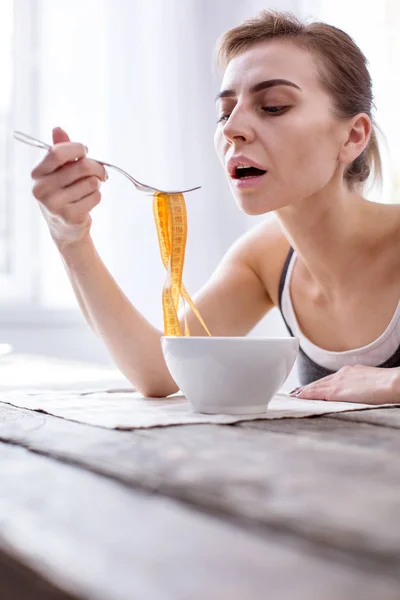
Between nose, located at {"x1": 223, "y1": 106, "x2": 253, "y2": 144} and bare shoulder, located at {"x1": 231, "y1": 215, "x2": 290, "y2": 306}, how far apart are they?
54 cm

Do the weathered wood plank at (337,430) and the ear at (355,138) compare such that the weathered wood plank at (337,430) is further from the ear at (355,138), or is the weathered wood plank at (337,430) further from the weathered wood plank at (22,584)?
the ear at (355,138)

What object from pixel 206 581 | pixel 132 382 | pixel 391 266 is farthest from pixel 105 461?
pixel 391 266

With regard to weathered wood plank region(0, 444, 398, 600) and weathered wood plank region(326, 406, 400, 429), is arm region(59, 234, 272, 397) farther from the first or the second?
weathered wood plank region(0, 444, 398, 600)

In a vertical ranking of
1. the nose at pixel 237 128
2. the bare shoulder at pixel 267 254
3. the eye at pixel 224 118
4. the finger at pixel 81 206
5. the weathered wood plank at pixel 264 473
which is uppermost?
the eye at pixel 224 118

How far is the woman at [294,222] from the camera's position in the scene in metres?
1.31

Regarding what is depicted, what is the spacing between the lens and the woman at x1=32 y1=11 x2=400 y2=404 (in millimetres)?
1313

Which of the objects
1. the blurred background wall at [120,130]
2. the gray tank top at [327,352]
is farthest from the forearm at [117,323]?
the blurred background wall at [120,130]

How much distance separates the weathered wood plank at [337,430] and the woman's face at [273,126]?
64 centimetres

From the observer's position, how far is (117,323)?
154 cm

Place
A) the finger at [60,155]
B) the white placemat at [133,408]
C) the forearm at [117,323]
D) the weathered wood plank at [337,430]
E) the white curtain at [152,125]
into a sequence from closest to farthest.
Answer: the weathered wood plank at [337,430] < the white placemat at [133,408] < the finger at [60,155] < the forearm at [117,323] < the white curtain at [152,125]

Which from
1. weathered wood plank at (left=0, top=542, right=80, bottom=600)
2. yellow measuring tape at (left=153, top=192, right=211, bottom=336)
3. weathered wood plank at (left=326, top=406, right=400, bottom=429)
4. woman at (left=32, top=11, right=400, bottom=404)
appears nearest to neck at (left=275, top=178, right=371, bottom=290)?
woman at (left=32, top=11, right=400, bottom=404)

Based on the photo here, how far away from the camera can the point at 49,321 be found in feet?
12.5

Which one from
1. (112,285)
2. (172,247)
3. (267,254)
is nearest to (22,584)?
(172,247)

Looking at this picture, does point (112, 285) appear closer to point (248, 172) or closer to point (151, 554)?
point (248, 172)
